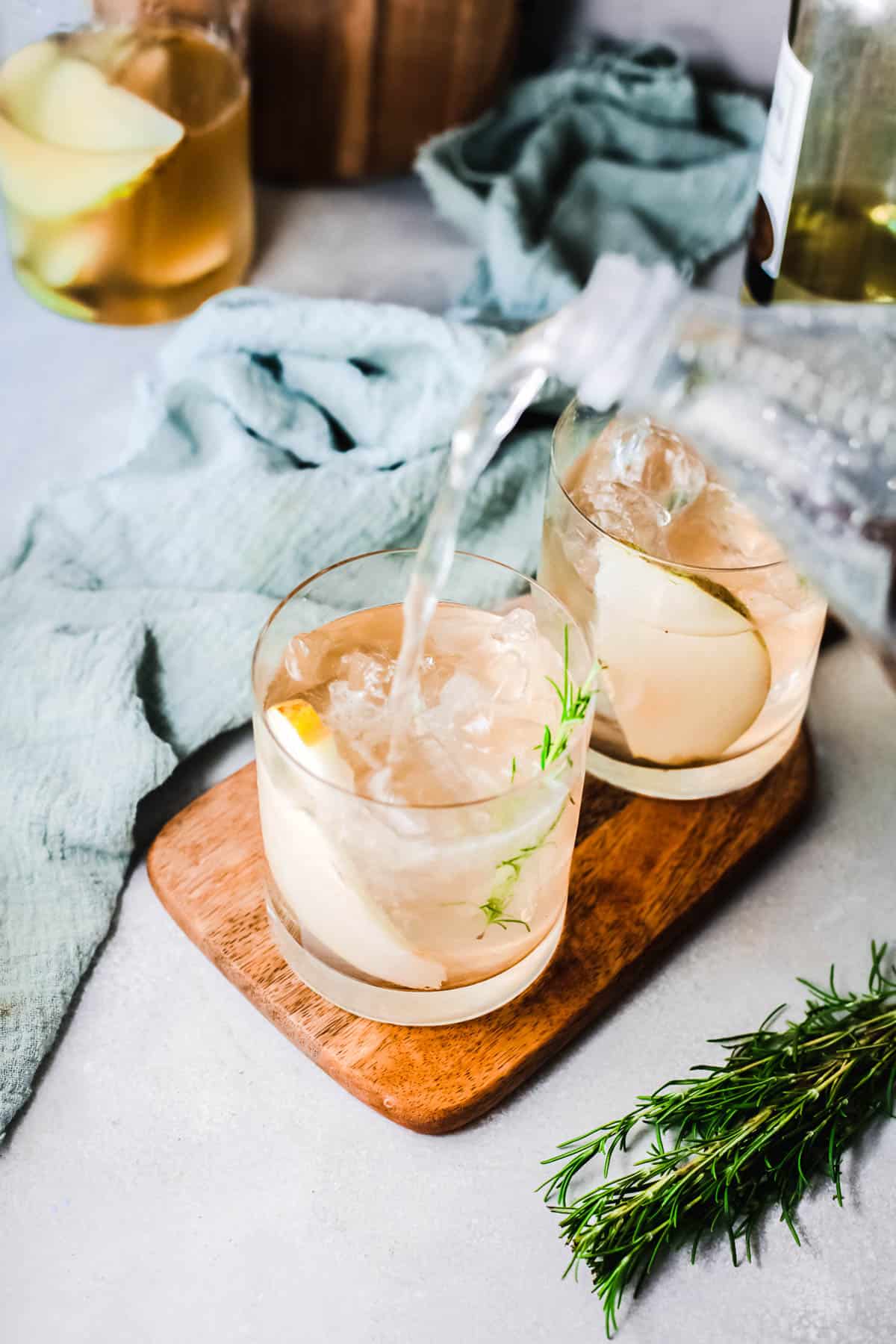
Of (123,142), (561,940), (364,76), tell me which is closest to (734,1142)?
(561,940)

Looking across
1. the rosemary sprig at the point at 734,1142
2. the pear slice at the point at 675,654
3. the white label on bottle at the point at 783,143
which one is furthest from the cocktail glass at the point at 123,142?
the rosemary sprig at the point at 734,1142

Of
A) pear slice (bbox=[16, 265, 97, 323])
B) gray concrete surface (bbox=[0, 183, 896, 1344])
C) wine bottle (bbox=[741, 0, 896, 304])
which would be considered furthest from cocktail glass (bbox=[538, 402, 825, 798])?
pear slice (bbox=[16, 265, 97, 323])

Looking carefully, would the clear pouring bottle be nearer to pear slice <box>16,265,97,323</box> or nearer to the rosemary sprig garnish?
the rosemary sprig garnish

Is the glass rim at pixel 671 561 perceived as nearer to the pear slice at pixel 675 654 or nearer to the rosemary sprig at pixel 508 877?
the pear slice at pixel 675 654

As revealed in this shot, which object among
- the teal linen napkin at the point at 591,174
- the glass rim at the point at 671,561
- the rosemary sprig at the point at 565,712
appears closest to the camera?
the rosemary sprig at the point at 565,712

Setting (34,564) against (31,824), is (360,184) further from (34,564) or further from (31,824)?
(31,824)
